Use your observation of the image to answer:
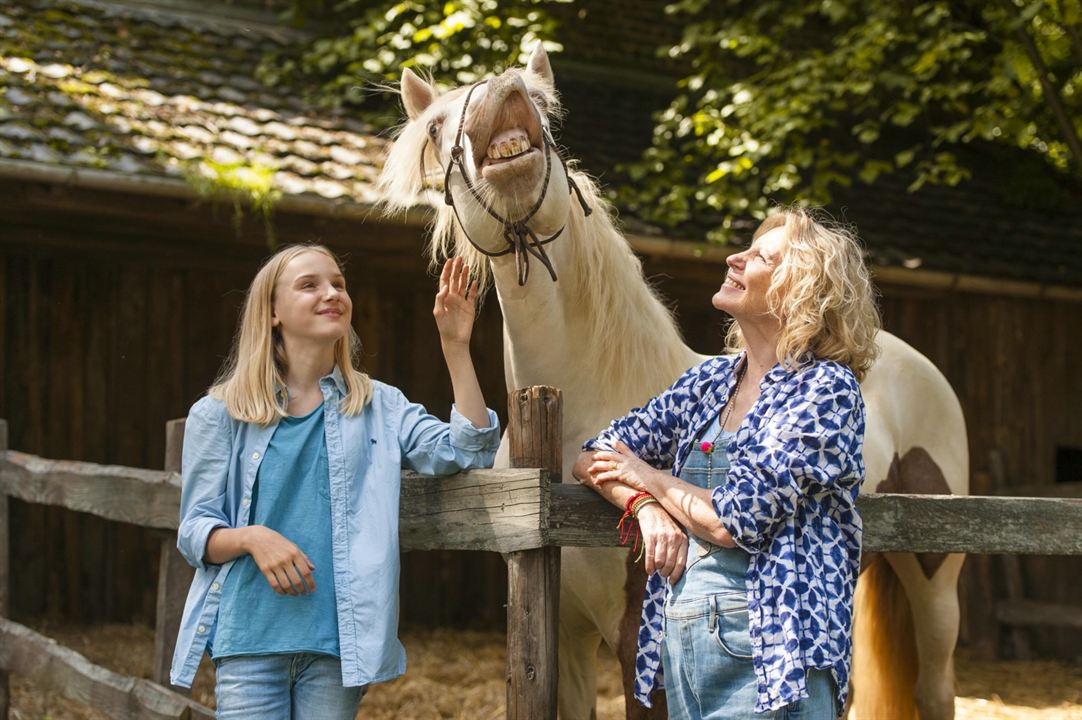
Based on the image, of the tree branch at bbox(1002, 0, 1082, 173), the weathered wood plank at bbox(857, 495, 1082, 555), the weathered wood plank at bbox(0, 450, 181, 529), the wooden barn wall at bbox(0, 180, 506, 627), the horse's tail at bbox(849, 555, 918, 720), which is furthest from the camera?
the wooden barn wall at bbox(0, 180, 506, 627)

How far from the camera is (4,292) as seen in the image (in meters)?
6.40

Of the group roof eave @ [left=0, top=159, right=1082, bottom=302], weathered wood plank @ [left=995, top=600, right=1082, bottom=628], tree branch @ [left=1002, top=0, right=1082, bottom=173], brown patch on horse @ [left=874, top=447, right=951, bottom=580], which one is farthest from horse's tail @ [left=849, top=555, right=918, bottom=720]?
weathered wood plank @ [left=995, top=600, right=1082, bottom=628]

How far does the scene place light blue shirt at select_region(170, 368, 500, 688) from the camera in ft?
7.45

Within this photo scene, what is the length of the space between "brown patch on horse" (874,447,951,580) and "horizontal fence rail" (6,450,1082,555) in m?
1.65

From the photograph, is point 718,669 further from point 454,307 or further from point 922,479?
point 922,479

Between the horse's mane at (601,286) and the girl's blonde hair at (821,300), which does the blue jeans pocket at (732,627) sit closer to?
the girl's blonde hair at (821,300)

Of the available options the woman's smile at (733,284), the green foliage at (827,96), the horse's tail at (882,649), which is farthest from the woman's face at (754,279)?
the green foliage at (827,96)

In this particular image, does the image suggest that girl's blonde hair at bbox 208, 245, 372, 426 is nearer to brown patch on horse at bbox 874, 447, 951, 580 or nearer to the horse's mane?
the horse's mane

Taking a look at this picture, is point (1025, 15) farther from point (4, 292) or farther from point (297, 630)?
point (4, 292)

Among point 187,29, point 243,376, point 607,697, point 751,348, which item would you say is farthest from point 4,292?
point 751,348

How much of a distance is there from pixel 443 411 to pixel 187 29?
10.1ft

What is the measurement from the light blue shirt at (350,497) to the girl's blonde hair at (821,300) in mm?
691

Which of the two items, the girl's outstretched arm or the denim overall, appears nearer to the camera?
the denim overall

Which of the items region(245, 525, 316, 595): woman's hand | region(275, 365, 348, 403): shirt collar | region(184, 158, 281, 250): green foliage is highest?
region(184, 158, 281, 250): green foliage
